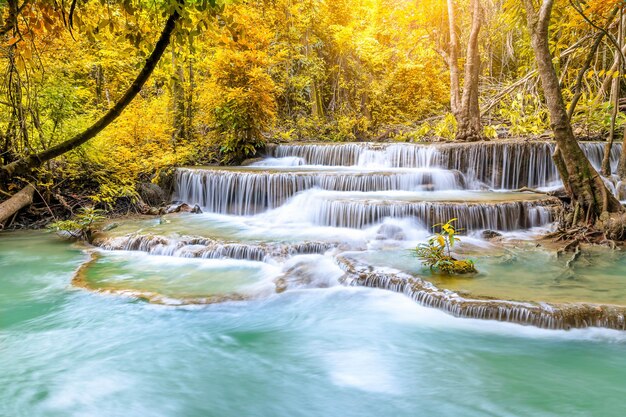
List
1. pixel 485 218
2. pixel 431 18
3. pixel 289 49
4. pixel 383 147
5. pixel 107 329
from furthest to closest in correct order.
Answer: pixel 289 49 → pixel 431 18 → pixel 383 147 → pixel 485 218 → pixel 107 329

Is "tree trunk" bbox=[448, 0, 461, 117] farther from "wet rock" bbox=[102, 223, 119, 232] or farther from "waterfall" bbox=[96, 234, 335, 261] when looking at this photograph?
"wet rock" bbox=[102, 223, 119, 232]

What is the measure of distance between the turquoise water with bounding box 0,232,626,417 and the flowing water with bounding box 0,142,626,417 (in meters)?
0.02

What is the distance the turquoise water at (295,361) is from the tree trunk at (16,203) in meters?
3.77

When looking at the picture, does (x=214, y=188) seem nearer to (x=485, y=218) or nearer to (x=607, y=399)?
(x=485, y=218)

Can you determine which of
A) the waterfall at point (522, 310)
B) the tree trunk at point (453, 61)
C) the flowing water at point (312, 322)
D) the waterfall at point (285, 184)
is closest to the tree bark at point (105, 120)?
the flowing water at point (312, 322)

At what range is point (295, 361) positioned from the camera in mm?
4328

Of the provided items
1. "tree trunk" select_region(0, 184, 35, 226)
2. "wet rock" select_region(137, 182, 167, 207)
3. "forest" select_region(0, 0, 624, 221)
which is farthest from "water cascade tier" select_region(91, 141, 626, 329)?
"tree trunk" select_region(0, 184, 35, 226)

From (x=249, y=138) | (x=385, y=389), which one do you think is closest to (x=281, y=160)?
(x=249, y=138)

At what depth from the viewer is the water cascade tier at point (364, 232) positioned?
16.7 ft

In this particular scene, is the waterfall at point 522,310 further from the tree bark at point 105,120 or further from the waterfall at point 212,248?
the tree bark at point 105,120

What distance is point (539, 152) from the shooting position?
10.9 metres

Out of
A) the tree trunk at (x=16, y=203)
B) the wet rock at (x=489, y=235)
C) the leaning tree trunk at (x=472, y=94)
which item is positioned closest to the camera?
A: the wet rock at (x=489, y=235)

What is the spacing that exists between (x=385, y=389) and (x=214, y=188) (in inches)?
331

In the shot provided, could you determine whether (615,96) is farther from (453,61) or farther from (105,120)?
(105,120)
